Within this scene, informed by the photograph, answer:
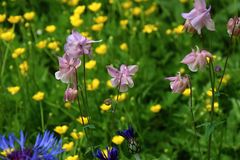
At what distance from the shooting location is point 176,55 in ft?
9.75

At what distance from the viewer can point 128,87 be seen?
6.59 feet

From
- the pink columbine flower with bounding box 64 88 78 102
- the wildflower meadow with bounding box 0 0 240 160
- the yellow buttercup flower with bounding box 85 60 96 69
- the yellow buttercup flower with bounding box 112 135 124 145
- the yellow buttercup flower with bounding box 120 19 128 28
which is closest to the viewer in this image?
the pink columbine flower with bounding box 64 88 78 102

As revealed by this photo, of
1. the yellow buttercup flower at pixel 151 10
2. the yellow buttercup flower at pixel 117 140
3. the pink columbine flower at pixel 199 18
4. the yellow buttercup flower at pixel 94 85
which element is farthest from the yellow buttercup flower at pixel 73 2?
the pink columbine flower at pixel 199 18

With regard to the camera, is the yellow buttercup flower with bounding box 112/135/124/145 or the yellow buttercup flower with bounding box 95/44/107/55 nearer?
the yellow buttercup flower with bounding box 112/135/124/145

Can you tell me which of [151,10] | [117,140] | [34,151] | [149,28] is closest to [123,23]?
[149,28]

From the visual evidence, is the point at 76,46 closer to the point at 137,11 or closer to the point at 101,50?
the point at 101,50

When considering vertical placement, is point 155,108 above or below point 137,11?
below

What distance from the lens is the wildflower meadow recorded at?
2346 millimetres

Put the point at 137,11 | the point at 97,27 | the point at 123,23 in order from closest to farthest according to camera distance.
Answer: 1. the point at 97,27
2. the point at 123,23
3. the point at 137,11

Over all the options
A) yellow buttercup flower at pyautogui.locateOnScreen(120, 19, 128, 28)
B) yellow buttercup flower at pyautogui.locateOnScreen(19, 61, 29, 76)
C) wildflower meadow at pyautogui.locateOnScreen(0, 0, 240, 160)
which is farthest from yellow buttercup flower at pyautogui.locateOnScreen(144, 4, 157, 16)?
yellow buttercup flower at pyautogui.locateOnScreen(19, 61, 29, 76)

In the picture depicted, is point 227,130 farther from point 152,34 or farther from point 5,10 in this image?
point 5,10

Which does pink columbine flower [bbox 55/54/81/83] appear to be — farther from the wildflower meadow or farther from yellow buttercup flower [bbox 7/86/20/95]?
yellow buttercup flower [bbox 7/86/20/95]

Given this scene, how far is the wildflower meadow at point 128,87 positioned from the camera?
2.35 metres

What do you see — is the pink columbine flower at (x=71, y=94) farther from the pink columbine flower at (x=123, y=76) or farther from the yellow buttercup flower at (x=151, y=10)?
the yellow buttercup flower at (x=151, y=10)
